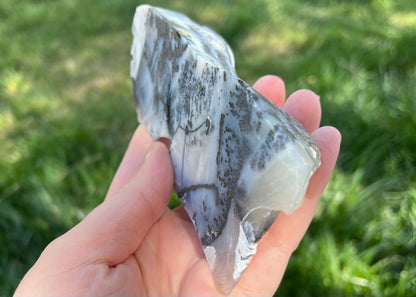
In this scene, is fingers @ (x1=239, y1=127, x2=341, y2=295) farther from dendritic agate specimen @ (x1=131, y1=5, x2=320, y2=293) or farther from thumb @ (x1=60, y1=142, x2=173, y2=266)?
thumb @ (x1=60, y1=142, x2=173, y2=266)

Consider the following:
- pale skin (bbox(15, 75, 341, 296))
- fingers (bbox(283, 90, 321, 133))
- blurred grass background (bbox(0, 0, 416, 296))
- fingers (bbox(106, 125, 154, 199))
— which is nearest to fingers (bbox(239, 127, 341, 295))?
pale skin (bbox(15, 75, 341, 296))

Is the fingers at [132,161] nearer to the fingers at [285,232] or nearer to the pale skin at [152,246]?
the pale skin at [152,246]

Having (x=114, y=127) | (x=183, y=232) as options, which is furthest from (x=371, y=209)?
(x=114, y=127)

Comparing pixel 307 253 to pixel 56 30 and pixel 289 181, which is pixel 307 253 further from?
pixel 56 30

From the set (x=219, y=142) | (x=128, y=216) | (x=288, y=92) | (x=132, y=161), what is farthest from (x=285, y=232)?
(x=288, y=92)

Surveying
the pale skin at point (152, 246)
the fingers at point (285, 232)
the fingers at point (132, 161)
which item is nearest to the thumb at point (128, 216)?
the pale skin at point (152, 246)

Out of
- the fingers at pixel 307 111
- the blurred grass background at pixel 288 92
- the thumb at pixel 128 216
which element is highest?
the fingers at pixel 307 111

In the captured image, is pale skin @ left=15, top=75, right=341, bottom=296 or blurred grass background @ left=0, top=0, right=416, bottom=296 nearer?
pale skin @ left=15, top=75, right=341, bottom=296
